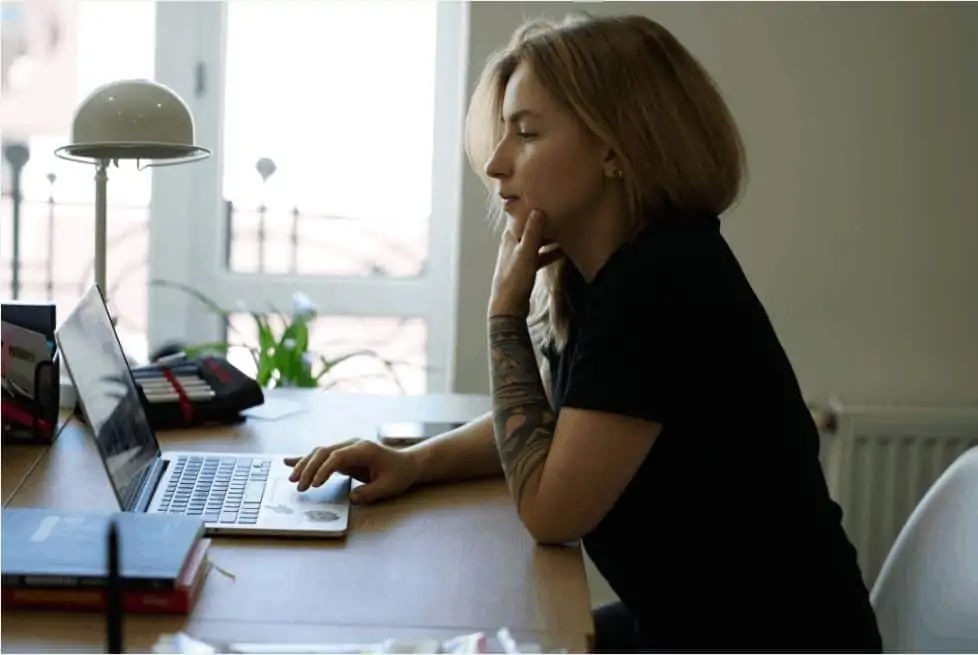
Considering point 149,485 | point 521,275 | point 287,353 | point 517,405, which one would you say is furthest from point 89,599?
point 287,353

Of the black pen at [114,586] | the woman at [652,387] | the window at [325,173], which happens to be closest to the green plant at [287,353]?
the window at [325,173]

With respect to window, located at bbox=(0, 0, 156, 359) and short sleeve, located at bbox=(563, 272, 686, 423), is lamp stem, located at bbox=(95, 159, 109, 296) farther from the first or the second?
short sleeve, located at bbox=(563, 272, 686, 423)

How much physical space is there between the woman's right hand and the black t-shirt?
0.85 feet

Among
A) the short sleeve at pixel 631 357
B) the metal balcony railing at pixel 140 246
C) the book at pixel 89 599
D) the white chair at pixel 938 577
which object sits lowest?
the white chair at pixel 938 577

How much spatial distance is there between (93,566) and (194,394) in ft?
2.44

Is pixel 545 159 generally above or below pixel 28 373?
above

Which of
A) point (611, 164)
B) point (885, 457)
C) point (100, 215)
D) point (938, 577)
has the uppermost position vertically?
point (611, 164)

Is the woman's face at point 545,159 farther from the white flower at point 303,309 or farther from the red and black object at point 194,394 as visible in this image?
the white flower at point 303,309

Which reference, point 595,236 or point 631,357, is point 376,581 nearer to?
point 631,357

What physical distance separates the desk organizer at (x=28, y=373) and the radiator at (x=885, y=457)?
1545mm

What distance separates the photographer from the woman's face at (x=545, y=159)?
128 cm

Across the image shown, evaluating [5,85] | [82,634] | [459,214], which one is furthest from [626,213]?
[5,85]

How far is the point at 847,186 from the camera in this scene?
2408 mm

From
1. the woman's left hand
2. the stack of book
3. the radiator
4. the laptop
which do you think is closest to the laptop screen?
the laptop
